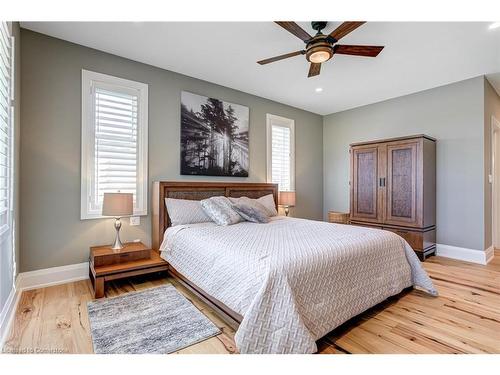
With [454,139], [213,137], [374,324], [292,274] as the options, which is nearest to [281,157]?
[213,137]

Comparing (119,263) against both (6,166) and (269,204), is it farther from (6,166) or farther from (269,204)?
(269,204)

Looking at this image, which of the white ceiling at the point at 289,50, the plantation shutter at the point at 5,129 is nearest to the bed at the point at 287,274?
the plantation shutter at the point at 5,129

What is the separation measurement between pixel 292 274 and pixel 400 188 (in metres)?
3.11

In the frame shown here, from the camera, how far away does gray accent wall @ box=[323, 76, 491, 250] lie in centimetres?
364

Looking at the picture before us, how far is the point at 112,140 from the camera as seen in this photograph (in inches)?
120

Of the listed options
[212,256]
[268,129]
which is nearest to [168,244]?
[212,256]

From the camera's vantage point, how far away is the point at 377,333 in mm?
1898

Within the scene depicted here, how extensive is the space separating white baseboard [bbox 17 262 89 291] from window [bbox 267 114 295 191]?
3062mm

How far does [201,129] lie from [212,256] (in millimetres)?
2199

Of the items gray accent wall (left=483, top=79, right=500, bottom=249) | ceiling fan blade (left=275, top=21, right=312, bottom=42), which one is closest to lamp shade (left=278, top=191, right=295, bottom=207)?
ceiling fan blade (left=275, top=21, right=312, bottom=42)

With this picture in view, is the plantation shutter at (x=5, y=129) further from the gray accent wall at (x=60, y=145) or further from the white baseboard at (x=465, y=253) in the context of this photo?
the white baseboard at (x=465, y=253)

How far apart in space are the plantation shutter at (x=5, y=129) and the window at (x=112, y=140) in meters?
0.82
